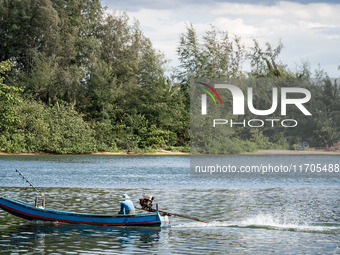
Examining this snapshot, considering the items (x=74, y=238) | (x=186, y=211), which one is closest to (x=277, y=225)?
(x=186, y=211)

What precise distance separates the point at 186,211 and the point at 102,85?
6260cm

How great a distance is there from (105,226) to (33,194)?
529 inches

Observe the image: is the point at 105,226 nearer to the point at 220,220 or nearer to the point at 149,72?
the point at 220,220

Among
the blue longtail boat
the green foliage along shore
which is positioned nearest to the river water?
the blue longtail boat

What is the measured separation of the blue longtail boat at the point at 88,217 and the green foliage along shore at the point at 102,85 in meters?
54.4

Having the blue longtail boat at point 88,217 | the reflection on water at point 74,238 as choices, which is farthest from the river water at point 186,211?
the blue longtail boat at point 88,217

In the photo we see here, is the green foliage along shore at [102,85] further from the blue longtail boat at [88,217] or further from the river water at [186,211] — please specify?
the blue longtail boat at [88,217]

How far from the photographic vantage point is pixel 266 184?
157 ft

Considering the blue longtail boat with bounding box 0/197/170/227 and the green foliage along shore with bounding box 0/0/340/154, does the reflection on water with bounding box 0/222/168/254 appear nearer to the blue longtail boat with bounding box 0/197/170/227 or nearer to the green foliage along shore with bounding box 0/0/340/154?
the blue longtail boat with bounding box 0/197/170/227

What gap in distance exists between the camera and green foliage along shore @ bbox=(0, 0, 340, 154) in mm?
83000

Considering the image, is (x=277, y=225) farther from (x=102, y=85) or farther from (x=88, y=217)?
(x=102, y=85)

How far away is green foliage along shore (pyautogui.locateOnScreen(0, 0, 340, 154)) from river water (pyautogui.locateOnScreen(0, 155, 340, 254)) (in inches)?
1060

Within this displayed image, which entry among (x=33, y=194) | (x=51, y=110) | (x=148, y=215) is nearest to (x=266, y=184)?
Answer: (x=33, y=194)

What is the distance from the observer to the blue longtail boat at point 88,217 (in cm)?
2445
